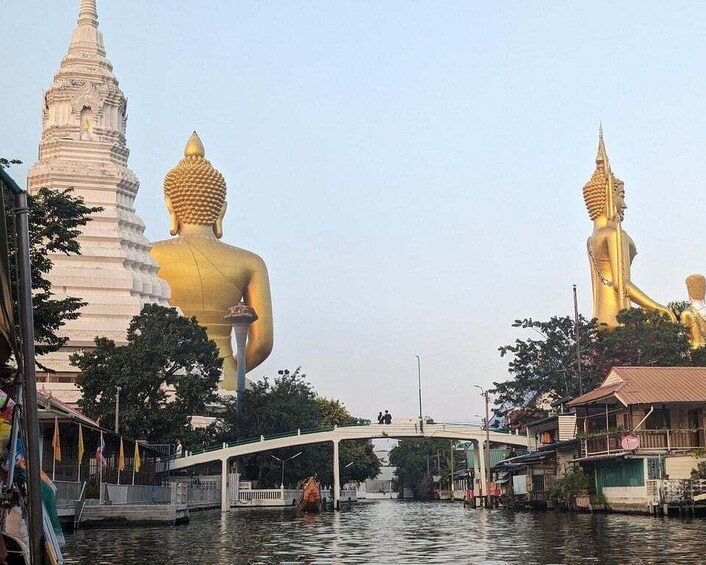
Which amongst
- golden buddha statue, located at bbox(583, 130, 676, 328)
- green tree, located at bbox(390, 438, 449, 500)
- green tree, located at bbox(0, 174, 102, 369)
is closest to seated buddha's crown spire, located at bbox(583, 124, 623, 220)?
golden buddha statue, located at bbox(583, 130, 676, 328)

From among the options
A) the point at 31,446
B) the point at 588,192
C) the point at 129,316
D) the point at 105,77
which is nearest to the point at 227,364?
the point at 129,316

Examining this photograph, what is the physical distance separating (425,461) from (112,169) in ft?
189

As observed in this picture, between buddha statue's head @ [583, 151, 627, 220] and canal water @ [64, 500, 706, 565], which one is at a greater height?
buddha statue's head @ [583, 151, 627, 220]

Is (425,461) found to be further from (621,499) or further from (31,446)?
(31,446)

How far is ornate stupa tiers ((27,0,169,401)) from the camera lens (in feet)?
230

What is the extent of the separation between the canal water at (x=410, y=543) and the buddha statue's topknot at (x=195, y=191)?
176 feet

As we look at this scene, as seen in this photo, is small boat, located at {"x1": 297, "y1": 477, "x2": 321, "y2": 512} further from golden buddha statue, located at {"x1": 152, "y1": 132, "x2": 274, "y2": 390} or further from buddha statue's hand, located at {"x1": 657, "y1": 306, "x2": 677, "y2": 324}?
buddha statue's hand, located at {"x1": 657, "y1": 306, "x2": 677, "y2": 324}

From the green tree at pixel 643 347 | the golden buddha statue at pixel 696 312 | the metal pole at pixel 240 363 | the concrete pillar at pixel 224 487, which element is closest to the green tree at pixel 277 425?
the metal pole at pixel 240 363

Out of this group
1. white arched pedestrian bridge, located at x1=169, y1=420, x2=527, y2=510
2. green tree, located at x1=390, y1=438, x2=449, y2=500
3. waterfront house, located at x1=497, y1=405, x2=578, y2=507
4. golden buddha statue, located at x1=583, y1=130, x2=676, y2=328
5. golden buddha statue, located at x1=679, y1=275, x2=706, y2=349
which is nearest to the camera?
waterfront house, located at x1=497, y1=405, x2=578, y2=507

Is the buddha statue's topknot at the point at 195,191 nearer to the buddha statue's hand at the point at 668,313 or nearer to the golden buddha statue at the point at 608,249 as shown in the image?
the golden buddha statue at the point at 608,249

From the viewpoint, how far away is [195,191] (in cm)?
8781

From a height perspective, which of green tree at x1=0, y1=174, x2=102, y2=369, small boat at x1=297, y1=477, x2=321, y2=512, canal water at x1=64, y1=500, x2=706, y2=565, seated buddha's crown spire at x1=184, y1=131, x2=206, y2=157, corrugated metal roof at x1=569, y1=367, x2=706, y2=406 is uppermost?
seated buddha's crown spire at x1=184, y1=131, x2=206, y2=157

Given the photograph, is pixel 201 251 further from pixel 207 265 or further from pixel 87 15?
pixel 87 15

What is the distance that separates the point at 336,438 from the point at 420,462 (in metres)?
59.7
